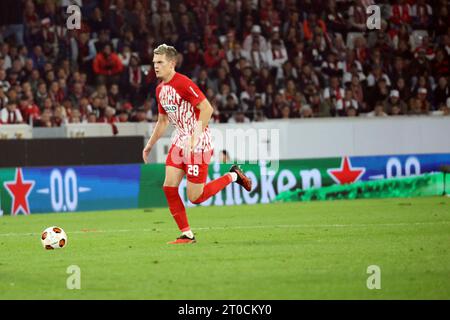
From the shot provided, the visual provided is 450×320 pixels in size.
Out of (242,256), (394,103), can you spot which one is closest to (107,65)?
(394,103)

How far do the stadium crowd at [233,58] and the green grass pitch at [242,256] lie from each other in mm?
5991

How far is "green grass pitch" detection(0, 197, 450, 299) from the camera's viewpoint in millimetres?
9117

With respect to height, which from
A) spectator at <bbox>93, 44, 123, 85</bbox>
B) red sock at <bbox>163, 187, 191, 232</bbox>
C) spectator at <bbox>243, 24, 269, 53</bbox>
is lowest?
red sock at <bbox>163, 187, 191, 232</bbox>

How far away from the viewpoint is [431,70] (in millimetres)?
29125

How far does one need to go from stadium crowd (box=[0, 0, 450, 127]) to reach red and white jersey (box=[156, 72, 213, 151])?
10.0 meters

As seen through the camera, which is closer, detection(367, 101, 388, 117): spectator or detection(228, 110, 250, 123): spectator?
detection(228, 110, 250, 123): spectator

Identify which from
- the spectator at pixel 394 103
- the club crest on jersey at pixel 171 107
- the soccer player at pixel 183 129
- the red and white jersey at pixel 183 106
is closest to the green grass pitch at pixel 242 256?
the soccer player at pixel 183 129

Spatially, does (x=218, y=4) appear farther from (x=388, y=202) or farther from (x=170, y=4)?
(x=388, y=202)

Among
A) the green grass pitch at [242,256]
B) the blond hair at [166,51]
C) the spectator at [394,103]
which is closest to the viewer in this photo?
the green grass pitch at [242,256]

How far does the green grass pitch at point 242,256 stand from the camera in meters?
9.12

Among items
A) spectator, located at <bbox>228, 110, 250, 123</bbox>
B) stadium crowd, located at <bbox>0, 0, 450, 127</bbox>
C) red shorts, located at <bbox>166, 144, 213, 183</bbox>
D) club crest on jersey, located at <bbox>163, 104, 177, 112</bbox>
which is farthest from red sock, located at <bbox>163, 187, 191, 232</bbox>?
spectator, located at <bbox>228, 110, 250, 123</bbox>

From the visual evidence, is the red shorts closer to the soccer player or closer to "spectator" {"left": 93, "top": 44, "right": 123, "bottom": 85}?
the soccer player

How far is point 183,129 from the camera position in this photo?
43.1 feet

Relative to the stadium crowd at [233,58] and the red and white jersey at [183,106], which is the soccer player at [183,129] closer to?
the red and white jersey at [183,106]
